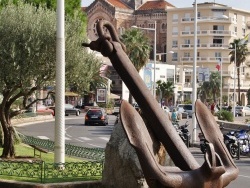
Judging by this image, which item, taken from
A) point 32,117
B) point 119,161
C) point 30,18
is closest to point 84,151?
point 30,18

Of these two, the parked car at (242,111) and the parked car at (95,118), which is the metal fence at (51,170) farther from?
the parked car at (242,111)

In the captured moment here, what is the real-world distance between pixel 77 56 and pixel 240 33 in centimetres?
8922

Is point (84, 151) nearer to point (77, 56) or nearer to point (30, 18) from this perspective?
point (77, 56)

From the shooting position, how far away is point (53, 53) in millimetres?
17250

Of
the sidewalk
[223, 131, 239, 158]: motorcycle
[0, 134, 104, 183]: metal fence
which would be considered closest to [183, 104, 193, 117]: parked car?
the sidewalk

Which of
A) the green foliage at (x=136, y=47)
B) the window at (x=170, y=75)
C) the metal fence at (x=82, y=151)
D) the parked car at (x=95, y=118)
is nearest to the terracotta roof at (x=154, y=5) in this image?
the window at (x=170, y=75)

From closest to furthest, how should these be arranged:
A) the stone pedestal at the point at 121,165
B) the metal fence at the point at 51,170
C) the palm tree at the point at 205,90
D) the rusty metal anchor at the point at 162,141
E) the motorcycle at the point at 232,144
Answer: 1. the rusty metal anchor at the point at 162,141
2. the stone pedestal at the point at 121,165
3. the metal fence at the point at 51,170
4. the motorcycle at the point at 232,144
5. the palm tree at the point at 205,90

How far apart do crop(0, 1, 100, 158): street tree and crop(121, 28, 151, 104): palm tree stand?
1662 inches

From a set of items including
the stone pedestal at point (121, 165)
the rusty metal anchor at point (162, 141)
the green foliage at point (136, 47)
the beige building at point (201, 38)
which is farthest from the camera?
the beige building at point (201, 38)

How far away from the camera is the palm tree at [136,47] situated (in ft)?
198

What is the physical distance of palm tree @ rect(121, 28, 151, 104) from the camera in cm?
6049

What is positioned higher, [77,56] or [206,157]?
[77,56]

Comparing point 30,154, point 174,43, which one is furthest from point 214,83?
point 30,154

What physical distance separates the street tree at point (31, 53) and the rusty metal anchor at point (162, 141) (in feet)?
30.7
